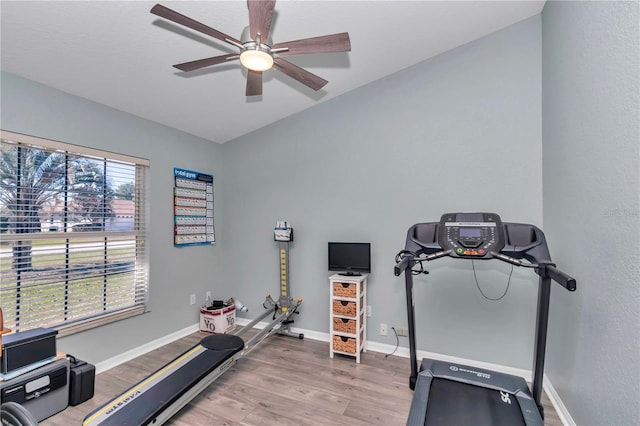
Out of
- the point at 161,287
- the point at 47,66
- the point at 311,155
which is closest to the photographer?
the point at 47,66

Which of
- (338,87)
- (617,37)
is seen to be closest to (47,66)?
(338,87)

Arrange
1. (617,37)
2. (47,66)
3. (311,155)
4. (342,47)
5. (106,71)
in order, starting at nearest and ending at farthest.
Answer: (617,37), (342,47), (47,66), (106,71), (311,155)

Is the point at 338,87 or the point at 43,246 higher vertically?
the point at 338,87

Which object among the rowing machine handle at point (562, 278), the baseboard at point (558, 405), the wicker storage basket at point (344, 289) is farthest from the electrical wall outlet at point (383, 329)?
the rowing machine handle at point (562, 278)

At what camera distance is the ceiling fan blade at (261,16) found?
144 cm

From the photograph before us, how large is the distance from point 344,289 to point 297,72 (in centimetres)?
203

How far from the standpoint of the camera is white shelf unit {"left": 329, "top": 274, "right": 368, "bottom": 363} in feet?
9.39

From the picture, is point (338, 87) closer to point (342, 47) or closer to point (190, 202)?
point (342, 47)

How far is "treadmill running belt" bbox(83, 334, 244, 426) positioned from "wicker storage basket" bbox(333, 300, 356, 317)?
0.96 m

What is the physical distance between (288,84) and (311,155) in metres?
0.87

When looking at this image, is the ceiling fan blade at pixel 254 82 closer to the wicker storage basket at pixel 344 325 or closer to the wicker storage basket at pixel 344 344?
the wicker storage basket at pixel 344 325

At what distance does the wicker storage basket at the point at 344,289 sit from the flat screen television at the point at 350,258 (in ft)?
0.68

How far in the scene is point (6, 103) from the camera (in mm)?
2146

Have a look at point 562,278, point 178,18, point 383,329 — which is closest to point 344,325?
point 383,329
